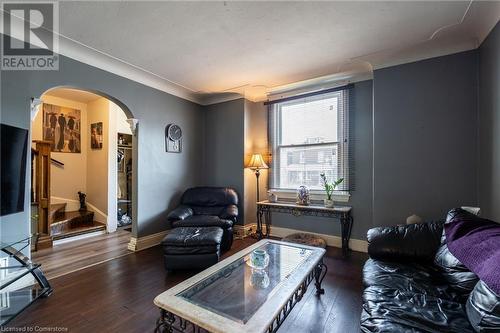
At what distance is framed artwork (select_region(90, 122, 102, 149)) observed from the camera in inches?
181

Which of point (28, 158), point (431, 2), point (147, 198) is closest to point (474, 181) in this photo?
point (431, 2)

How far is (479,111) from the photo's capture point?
2.40 metres

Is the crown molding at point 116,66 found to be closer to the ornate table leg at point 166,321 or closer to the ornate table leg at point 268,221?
the ornate table leg at point 268,221

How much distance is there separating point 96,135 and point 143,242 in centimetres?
275

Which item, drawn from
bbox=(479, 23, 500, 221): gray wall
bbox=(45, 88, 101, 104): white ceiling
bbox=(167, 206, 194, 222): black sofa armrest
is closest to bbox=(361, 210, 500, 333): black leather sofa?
bbox=(479, 23, 500, 221): gray wall

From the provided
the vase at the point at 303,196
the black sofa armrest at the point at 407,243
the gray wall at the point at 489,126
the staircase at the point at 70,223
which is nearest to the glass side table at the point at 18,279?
the staircase at the point at 70,223

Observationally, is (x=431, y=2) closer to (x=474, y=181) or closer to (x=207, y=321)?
(x=474, y=181)

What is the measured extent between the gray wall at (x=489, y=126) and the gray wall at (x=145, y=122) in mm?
4111

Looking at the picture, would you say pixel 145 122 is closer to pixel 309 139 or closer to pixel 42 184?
pixel 42 184

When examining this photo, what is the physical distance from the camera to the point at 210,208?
387 cm

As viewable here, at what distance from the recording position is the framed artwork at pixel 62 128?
4.50 metres

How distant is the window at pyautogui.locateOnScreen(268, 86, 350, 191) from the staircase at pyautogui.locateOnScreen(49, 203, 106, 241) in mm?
3551

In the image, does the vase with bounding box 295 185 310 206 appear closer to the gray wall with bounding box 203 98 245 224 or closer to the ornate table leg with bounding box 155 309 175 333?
the gray wall with bounding box 203 98 245 224

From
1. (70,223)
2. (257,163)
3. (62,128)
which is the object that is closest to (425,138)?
(257,163)
